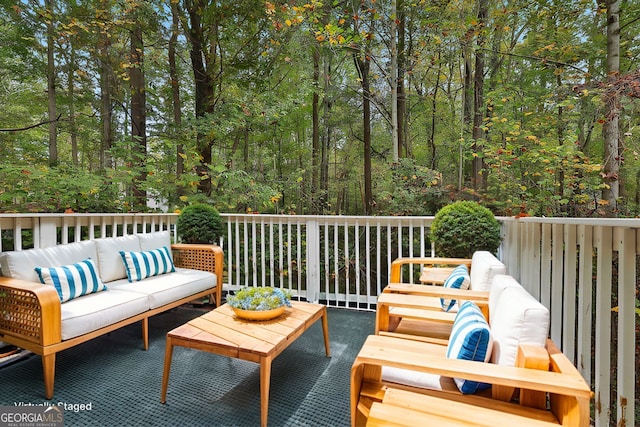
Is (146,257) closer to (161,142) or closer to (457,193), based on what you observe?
(161,142)

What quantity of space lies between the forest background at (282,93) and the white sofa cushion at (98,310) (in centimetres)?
295

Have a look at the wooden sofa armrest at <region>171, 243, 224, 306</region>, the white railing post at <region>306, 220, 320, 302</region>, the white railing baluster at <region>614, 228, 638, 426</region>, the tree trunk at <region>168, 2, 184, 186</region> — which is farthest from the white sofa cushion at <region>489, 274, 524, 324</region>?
the tree trunk at <region>168, 2, 184, 186</region>

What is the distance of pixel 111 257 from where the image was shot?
321 centimetres

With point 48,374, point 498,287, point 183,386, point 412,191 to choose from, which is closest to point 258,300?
point 183,386

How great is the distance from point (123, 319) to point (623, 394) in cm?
304

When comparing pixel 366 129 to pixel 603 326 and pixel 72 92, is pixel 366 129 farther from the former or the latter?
pixel 603 326

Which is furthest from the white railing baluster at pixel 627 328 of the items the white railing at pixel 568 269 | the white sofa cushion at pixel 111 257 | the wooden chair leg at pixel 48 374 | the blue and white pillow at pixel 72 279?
the white sofa cushion at pixel 111 257

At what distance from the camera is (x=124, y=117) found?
7.18 metres

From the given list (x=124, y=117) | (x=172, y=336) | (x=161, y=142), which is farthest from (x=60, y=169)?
(x=172, y=336)

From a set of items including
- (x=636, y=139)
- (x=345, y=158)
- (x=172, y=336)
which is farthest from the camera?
(x=345, y=158)

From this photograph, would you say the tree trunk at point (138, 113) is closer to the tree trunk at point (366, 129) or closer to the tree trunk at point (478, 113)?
the tree trunk at point (366, 129)

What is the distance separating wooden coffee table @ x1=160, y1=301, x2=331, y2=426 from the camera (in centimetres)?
187

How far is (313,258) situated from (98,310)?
7.53ft

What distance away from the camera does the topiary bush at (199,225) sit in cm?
414
